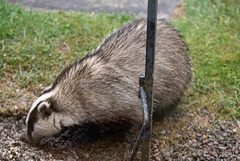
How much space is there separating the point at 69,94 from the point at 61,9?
10.0ft

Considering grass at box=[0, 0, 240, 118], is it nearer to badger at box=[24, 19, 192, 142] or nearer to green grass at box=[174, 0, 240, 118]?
green grass at box=[174, 0, 240, 118]

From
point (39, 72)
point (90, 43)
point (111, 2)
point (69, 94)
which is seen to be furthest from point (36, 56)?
point (111, 2)

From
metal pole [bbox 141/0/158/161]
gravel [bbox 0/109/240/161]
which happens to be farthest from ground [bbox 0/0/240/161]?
metal pole [bbox 141/0/158/161]

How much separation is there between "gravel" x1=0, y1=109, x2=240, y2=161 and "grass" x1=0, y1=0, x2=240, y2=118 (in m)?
0.29

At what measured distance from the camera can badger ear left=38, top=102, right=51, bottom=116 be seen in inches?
128

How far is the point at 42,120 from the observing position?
335 cm

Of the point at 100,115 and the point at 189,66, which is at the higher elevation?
the point at 189,66

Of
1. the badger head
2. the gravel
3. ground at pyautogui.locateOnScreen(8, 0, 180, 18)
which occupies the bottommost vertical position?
the gravel

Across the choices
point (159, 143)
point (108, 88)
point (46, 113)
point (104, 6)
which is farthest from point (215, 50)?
point (46, 113)

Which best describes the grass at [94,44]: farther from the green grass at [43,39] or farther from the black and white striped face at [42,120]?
the black and white striped face at [42,120]

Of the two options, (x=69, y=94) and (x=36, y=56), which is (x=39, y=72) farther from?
(x=69, y=94)

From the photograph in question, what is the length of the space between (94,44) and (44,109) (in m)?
1.86

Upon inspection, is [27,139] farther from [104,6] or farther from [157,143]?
[104,6]

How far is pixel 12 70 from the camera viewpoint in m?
4.33
